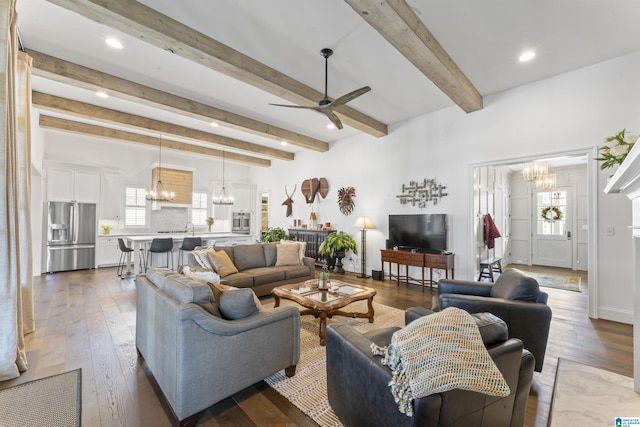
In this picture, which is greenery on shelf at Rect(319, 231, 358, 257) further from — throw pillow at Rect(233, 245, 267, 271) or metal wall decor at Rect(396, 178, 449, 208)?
throw pillow at Rect(233, 245, 267, 271)

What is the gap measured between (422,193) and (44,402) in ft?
18.1

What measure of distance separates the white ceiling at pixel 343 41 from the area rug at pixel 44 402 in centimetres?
333

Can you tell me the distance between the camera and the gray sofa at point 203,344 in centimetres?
173

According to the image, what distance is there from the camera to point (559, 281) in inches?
226

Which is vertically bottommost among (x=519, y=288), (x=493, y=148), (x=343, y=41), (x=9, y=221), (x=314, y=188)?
(x=519, y=288)

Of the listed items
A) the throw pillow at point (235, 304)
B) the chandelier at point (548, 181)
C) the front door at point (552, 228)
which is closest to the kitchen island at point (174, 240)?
the throw pillow at point (235, 304)

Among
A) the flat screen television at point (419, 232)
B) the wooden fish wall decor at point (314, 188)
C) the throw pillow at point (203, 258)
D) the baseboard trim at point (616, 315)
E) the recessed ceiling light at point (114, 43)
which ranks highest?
the recessed ceiling light at point (114, 43)

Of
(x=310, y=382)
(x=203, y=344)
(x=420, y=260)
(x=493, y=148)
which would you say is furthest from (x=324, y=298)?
(x=493, y=148)

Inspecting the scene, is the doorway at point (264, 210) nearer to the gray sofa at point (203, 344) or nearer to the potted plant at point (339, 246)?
the potted plant at point (339, 246)

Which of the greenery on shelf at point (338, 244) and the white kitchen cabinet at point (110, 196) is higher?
the white kitchen cabinet at point (110, 196)

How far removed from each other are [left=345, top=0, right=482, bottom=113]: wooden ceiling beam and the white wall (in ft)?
2.90

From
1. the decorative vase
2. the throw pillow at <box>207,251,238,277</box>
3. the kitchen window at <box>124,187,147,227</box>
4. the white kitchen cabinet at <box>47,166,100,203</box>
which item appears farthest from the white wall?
the white kitchen cabinet at <box>47,166,100,203</box>

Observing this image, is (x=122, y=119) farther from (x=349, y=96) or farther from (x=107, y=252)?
(x=349, y=96)

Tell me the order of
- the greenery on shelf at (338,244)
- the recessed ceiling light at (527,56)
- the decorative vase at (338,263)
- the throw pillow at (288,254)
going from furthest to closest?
the decorative vase at (338,263), the greenery on shelf at (338,244), the throw pillow at (288,254), the recessed ceiling light at (527,56)
